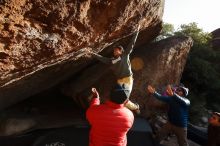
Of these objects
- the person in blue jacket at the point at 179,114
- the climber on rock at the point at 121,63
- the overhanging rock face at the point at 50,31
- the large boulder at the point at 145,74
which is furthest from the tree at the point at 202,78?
the overhanging rock face at the point at 50,31

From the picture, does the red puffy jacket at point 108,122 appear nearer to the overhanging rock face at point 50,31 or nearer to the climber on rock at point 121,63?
the overhanging rock face at point 50,31

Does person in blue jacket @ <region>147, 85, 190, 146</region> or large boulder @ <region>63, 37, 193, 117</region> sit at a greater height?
large boulder @ <region>63, 37, 193, 117</region>

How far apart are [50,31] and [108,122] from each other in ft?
6.23

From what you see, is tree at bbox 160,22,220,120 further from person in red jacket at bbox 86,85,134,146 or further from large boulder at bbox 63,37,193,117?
person in red jacket at bbox 86,85,134,146

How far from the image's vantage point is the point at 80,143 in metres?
7.21

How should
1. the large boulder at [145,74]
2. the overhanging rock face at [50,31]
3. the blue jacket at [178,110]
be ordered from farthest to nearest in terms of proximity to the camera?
the large boulder at [145,74] < the blue jacket at [178,110] < the overhanging rock face at [50,31]

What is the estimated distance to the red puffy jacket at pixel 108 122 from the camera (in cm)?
413

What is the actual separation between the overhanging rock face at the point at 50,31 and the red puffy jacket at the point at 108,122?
1547mm

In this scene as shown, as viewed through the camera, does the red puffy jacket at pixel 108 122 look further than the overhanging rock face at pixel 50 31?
No

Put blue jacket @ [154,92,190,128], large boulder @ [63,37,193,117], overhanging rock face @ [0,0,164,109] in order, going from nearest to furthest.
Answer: overhanging rock face @ [0,0,164,109] < blue jacket @ [154,92,190,128] < large boulder @ [63,37,193,117]

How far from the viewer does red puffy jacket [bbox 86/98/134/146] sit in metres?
4.13

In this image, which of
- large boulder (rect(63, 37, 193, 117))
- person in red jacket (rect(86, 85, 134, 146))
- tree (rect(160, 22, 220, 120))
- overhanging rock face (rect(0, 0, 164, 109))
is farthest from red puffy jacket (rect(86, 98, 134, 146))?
tree (rect(160, 22, 220, 120))

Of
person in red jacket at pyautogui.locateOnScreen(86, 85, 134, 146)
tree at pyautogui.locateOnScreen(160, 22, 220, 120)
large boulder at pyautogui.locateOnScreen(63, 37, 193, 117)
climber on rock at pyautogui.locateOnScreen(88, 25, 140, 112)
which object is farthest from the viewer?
tree at pyautogui.locateOnScreen(160, 22, 220, 120)

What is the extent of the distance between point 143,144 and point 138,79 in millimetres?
2495
